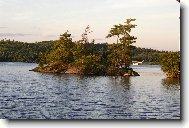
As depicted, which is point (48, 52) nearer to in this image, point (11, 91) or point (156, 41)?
point (11, 91)

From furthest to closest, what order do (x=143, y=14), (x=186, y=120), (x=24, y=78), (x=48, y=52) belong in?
(x=24, y=78) → (x=48, y=52) → (x=143, y=14) → (x=186, y=120)

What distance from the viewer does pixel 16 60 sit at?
7.48 m

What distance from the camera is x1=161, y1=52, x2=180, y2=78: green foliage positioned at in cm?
663

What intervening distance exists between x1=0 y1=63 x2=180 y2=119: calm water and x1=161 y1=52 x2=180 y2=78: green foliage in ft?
0.47

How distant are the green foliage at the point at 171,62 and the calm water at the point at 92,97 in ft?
0.47

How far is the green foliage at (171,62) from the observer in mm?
6629

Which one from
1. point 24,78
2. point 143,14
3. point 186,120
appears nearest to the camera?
point 186,120

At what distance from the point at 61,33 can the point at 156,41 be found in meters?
1.52

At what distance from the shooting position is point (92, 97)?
755 centimetres

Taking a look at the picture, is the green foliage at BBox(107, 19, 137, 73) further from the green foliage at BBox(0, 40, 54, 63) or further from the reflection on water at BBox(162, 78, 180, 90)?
the green foliage at BBox(0, 40, 54, 63)

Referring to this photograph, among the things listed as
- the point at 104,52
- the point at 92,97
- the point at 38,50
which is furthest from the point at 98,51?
the point at 38,50

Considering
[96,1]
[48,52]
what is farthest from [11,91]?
[96,1]

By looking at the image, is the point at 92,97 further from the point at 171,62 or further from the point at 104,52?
the point at 171,62

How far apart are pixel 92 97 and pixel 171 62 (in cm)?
161
